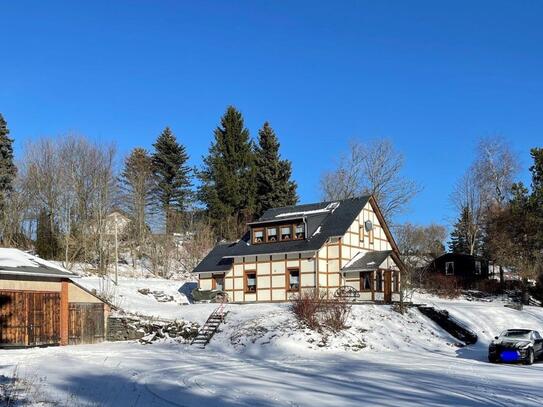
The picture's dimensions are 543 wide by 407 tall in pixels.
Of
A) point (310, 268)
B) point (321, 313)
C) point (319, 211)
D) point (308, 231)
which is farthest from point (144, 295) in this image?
point (321, 313)

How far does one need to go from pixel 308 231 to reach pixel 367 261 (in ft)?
15.2

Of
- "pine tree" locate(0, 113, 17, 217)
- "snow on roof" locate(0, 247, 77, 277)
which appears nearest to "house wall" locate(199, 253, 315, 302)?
"snow on roof" locate(0, 247, 77, 277)

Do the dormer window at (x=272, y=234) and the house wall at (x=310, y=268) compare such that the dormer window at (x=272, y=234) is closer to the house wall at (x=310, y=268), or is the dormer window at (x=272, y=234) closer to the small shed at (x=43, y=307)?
the house wall at (x=310, y=268)

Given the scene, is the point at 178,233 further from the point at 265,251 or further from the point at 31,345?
the point at 31,345

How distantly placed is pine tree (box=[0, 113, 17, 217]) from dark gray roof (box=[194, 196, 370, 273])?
64.0ft

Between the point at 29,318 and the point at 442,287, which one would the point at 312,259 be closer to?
the point at 29,318

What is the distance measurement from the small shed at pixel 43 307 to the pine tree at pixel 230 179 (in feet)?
96.4

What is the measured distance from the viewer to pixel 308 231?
132 feet

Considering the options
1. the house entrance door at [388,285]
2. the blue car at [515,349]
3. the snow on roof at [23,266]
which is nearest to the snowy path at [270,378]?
the blue car at [515,349]

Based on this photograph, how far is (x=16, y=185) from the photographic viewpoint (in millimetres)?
53688

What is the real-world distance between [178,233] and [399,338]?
34.8m

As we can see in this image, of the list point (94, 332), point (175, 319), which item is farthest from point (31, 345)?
point (175, 319)

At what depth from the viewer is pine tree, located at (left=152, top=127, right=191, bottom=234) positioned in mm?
65875

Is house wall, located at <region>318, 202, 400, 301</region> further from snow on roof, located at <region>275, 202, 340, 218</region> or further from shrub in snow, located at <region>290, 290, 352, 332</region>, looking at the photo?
shrub in snow, located at <region>290, 290, 352, 332</region>
